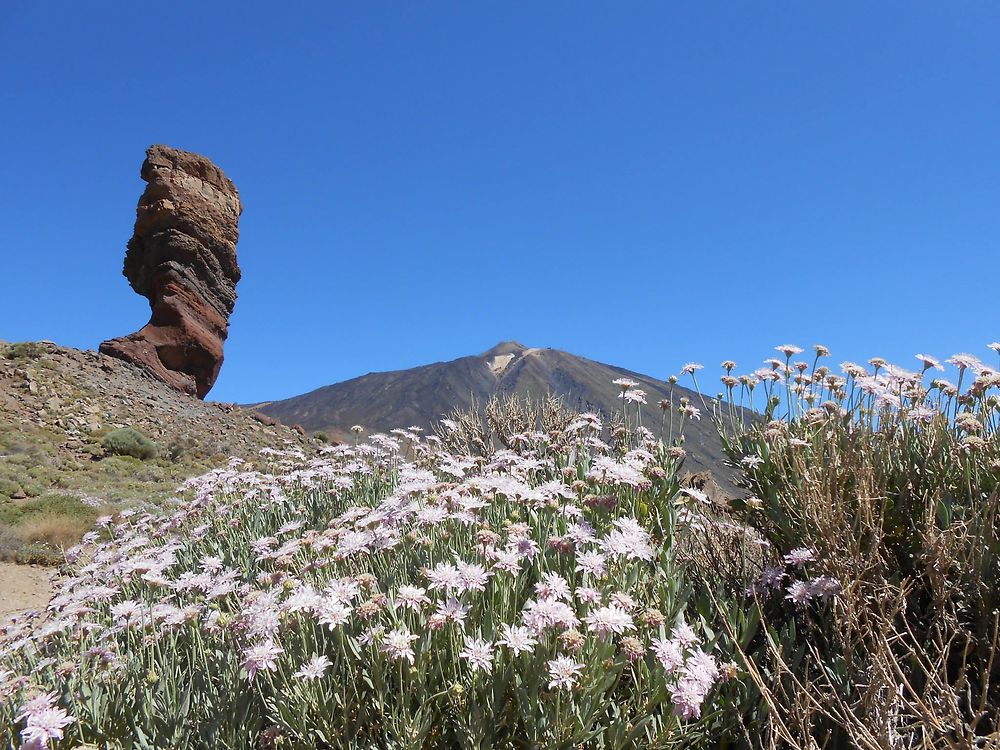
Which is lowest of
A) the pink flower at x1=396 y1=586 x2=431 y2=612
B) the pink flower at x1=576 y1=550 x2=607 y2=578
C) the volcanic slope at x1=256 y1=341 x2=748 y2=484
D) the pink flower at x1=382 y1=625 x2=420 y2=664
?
the pink flower at x1=382 y1=625 x2=420 y2=664

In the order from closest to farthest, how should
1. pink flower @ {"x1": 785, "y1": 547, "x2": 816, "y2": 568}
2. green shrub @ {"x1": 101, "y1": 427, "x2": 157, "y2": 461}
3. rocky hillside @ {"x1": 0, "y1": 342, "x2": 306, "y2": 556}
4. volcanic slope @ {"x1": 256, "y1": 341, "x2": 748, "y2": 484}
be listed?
pink flower @ {"x1": 785, "y1": 547, "x2": 816, "y2": 568}
rocky hillside @ {"x1": 0, "y1": 342, "x2": 306, "y2": 556}
green shrub @ {"x1": 101, "y1": 427, "x2": 157, "y2": 461}
volcanic slope @ {"x1": 256, "y1": 341, "x2": 748, "y2": 484}

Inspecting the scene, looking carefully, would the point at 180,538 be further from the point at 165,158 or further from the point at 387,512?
the point at 165,158

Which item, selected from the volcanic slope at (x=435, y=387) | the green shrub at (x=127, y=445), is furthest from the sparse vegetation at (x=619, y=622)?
the volcanic slope at (x=435, y=387)

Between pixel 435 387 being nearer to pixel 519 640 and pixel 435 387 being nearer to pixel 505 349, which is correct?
pixel 505 349

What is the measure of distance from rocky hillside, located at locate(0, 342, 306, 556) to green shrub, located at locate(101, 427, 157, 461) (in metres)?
0.26

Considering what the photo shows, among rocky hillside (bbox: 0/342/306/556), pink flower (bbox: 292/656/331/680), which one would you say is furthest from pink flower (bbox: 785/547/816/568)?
rocky hillside (bbox: 0/342/306/556)

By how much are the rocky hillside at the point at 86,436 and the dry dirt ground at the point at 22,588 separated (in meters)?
0.89

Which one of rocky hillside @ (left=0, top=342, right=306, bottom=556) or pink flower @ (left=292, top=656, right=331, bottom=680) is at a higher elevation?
rocky hillside @ (left=0, top=342, right=306, bottom=556)

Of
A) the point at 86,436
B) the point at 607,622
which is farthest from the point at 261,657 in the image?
the point at 86,436

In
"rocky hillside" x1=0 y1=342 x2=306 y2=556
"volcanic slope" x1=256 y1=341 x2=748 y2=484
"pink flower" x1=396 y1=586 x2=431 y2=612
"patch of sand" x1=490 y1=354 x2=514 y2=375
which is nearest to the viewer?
"pink flower" x1=396 y1=586 x2=431 y2=612

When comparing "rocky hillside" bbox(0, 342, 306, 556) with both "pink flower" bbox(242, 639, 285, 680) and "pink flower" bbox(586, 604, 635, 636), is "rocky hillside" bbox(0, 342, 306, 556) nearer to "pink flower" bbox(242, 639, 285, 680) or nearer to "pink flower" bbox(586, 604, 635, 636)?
"pink flower" bbox(242, 639, 285, 680)

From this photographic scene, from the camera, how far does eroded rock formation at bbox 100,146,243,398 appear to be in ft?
104

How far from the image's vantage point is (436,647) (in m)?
2.67

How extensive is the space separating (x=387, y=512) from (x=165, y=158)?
36.4 meters
